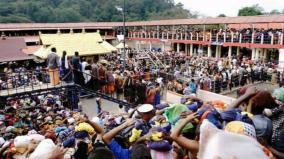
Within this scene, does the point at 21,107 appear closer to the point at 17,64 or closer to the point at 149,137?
the point at 149,137

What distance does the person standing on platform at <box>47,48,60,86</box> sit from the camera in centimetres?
1199

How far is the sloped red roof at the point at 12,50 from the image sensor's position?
22.3 m

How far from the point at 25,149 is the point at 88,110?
950 centimetres

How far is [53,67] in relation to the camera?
39.9ft

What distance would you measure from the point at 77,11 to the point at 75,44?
228 feet

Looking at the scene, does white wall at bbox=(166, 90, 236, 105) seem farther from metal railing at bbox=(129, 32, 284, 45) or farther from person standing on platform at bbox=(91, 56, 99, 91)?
metal railing at bbox=(129, 32, 284, 45)

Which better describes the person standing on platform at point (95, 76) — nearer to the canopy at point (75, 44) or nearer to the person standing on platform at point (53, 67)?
the person standing on platform at point (53, 67)

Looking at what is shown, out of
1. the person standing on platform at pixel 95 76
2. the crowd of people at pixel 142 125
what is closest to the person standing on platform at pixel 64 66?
the crowd of people at pixel 142 125

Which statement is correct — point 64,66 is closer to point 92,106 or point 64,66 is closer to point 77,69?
point 77,69

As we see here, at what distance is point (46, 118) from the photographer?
31.5 ft

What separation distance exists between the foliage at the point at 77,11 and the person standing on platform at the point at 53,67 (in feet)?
192

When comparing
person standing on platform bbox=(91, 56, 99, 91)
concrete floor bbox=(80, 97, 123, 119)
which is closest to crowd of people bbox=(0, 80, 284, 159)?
person standing on platform bbox=(91, 56, 99, 91)

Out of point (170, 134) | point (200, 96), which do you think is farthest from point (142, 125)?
point (200, 96)

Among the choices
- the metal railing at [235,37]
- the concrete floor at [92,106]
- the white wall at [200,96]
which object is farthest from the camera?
the metal railing at [235,37]
